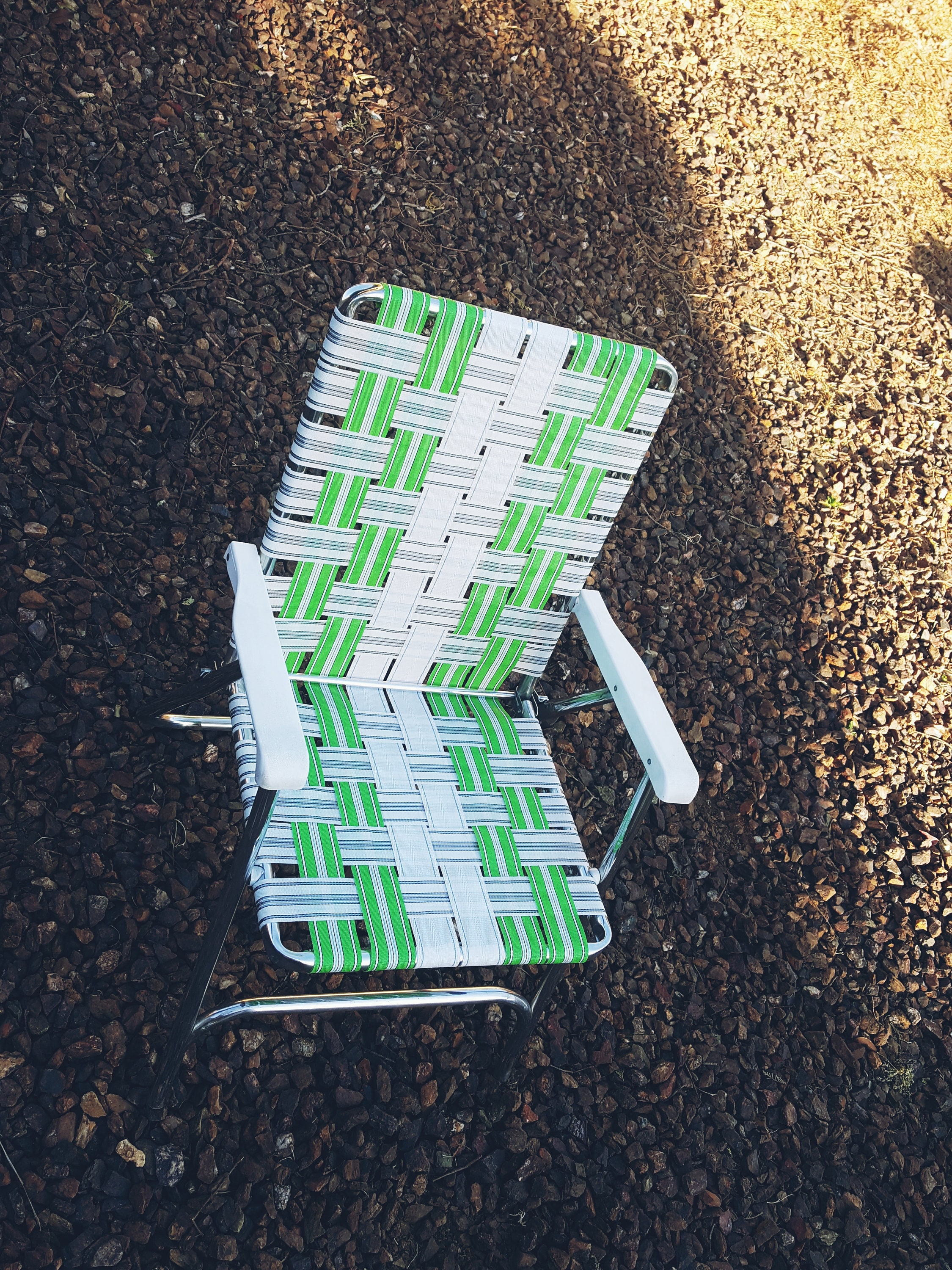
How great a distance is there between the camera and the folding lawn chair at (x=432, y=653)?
5.34 ft

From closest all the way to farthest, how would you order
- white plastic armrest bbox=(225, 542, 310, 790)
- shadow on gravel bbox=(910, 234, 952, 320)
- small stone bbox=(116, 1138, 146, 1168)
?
white plastic armrest bbox=(225, 542, 310, 790)
small stone bbox=(116, 1138, 146, 1168)
shadow on gravel bbox=(910, 234, 952, 320)

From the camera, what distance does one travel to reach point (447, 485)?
189 centimetres

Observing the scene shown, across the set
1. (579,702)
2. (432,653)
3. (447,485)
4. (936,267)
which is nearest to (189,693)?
(432,653)

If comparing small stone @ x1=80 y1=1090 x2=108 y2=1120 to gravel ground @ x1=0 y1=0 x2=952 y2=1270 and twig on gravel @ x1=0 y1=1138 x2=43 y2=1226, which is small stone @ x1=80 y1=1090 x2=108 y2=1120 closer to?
gravel ground @ x1=0 y1=0 x2=952 y2=1270

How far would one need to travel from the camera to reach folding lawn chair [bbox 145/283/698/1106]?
1.63 meters

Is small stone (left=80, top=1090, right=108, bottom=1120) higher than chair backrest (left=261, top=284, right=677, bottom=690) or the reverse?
the reverse

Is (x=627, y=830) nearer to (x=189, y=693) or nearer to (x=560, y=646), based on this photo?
(x=189, y=693)

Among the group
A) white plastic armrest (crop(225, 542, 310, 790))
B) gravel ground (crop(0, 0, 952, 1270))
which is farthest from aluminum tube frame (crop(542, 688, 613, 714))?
white plastic armrest (crop(225, 542, 310, 790))

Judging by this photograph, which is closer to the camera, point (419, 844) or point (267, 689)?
point (267, 689)

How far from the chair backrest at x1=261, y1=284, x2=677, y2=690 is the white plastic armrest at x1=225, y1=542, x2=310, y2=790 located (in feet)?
0.69

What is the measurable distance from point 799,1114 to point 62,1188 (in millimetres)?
1553

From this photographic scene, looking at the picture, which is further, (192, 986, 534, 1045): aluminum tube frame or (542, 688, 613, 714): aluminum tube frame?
(542, 688, 613, 714): aluminum tube frame

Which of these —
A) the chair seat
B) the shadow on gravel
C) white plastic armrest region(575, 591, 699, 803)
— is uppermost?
the shadow on gravel

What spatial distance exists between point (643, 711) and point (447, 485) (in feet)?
1.85
